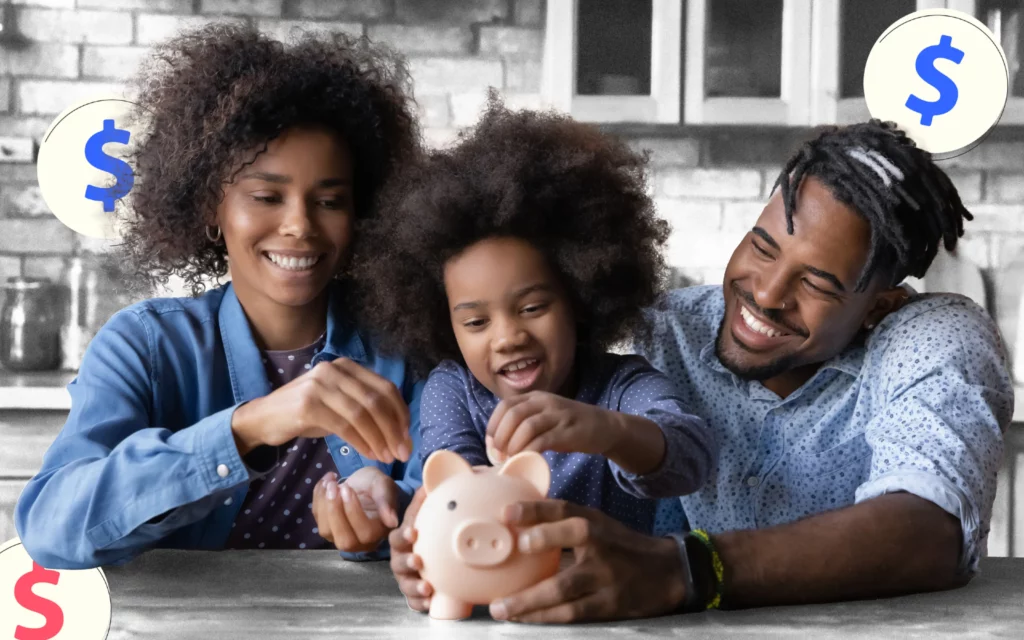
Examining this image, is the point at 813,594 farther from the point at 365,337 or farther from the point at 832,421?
the point at 365,337

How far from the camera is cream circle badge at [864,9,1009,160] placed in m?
2.23

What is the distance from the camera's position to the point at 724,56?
9.27 ft

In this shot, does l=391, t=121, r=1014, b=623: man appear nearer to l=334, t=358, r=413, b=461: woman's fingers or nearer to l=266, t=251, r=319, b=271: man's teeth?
l=334, t=358, r=413, b=461: woman's fingers

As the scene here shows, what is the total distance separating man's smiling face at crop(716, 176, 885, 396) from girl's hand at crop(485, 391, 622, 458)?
1.28ft

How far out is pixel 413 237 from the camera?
1276 mm

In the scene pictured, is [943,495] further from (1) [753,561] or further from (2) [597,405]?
(2) [597,405]

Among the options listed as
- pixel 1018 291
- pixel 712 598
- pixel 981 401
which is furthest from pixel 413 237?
pixel 1018 291

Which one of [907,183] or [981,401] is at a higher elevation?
[907,183]


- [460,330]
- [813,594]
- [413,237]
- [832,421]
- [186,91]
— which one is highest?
[186,91]

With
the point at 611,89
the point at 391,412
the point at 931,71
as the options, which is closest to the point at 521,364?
the point at 391,412

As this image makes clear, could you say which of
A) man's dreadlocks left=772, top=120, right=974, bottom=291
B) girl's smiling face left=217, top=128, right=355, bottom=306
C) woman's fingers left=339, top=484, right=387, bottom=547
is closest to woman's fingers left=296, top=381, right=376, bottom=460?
woman's fingers left=339, top=484, right=387, bottom=547

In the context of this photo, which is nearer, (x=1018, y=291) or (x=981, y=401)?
(x=981, y=401)

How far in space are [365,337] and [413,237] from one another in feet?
0.72

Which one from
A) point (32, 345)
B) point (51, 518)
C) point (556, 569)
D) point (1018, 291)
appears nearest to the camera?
point (556, 569)
